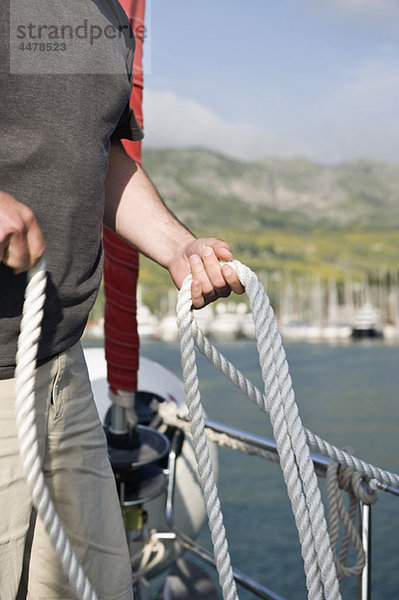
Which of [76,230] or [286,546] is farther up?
[76,230]

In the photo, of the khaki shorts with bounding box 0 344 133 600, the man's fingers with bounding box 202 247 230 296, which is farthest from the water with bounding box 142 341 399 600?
the man's fingers with bounding box 202 247 230 296

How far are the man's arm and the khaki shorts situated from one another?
0.29 meters

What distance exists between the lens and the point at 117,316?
266cm

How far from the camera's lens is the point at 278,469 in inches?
738

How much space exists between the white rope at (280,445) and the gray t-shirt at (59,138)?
0.26m

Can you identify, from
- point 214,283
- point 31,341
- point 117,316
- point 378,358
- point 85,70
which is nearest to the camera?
point 31,341

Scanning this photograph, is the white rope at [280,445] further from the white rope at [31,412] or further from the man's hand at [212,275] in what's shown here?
the white rope at [31,412]

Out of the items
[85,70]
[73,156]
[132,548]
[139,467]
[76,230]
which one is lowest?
[132,548]

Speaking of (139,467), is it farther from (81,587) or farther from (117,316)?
(81,587)

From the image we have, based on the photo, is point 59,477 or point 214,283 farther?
point 59,477

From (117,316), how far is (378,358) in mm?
54439

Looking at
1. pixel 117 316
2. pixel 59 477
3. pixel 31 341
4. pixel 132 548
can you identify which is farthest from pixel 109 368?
pixel 31 341

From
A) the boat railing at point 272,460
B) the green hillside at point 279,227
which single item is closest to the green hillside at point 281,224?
the green hillside at point 279,227

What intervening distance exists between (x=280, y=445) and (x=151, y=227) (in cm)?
64
